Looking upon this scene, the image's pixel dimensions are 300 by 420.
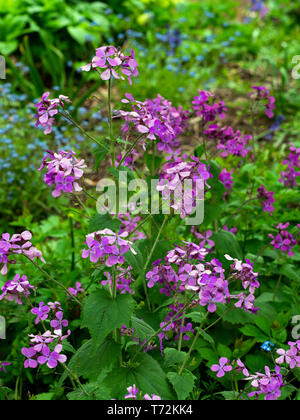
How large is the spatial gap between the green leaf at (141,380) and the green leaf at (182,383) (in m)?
0.03

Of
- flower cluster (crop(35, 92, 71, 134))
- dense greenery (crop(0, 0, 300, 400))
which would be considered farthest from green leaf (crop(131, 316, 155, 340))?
flower cluster (crop(35, 92, 71, 134))

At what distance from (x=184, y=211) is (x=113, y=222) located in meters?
0.24

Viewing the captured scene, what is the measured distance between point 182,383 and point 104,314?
37 centimetres

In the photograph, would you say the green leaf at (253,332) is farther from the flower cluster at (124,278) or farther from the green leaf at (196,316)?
the flower cluster at (124,278)

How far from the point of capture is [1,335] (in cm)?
248

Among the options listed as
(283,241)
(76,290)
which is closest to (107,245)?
(76,290)

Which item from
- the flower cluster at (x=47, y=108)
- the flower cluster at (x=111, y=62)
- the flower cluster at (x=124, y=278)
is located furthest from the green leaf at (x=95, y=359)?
the flower cluster at (x=111, y=62)

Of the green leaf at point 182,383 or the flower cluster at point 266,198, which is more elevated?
the flower cluster at point 266,198

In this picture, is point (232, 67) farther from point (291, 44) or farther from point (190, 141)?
point (190, 141)

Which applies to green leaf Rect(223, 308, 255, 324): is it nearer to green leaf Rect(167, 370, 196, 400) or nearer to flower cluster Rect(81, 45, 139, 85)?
green leaf Rect(167, 370, 196, 400)

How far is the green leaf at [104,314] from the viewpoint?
158cm

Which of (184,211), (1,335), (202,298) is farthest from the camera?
(1,335)

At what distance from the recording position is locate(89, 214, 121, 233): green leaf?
5.65 feet
